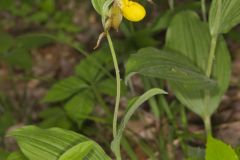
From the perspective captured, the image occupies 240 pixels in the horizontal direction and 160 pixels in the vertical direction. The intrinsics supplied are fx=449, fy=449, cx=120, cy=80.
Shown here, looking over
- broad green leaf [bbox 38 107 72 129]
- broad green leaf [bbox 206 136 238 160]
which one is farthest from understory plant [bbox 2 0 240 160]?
broad green leaf [bbox 38 107 72 129]

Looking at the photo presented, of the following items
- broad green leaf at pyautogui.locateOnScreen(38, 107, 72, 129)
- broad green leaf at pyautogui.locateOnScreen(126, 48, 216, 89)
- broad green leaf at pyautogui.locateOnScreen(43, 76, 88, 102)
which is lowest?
broad green leaf at pyautogui.locateOnScreen(38, 107, 72, 129)

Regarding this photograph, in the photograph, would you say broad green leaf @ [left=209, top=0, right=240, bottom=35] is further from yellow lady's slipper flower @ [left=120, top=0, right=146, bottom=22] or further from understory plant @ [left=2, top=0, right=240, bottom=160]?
yellow lady's slipper flower @ [left=120, top=0, right=146, bottom=22]

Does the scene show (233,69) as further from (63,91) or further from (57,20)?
(57,20)

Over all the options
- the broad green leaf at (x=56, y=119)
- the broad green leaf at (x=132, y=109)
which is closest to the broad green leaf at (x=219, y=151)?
the broad green leaf at (x=132, y=109)

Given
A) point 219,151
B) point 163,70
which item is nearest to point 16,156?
point 163,70

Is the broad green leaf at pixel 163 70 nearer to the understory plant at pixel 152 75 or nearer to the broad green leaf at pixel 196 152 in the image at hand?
the understory plant at pixel 152 75
